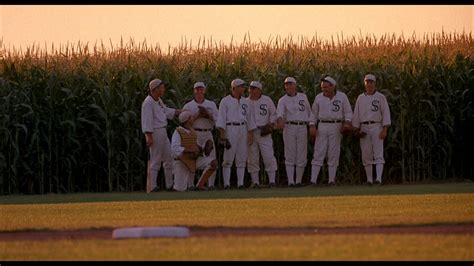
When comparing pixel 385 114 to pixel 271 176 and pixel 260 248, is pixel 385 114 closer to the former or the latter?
pixel 271 176

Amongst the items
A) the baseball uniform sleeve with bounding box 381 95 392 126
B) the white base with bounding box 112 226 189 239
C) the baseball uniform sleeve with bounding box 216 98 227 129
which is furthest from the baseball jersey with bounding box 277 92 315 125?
the white base with bounding box 112 226 189 239

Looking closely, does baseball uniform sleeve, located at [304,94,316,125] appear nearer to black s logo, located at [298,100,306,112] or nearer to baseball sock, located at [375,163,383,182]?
black s logo, located at [298,100,306,112]

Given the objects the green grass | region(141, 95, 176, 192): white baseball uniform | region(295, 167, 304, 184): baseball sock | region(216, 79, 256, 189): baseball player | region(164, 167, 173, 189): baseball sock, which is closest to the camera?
the green grass

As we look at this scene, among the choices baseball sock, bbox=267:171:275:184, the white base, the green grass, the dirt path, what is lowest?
the green grass

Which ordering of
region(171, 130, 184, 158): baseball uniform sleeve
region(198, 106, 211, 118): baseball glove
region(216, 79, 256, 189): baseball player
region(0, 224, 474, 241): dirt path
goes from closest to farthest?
1. region(0, 224, 474, 241): dirt path
2. region(171, 130, 184, 158): baseball uniform sleeve
3. region(198, 106, 211, 118): baseball glove
4. region(216, 79, 256, 189): baseball player

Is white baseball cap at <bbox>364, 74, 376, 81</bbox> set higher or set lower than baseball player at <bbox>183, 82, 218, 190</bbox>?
higher

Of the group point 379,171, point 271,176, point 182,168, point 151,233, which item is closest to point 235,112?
point 271,176

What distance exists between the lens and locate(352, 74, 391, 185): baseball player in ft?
88.3

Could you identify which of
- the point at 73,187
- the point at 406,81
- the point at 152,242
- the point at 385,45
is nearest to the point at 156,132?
the point at 73,187

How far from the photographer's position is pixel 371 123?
27.2 meters

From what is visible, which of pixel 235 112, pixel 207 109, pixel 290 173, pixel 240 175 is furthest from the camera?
pixel 290 173

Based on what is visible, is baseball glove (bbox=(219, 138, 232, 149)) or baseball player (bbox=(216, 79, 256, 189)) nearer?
baseball glove (bbox=(219, 138, 232, 149))

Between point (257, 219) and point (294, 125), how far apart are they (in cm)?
1076

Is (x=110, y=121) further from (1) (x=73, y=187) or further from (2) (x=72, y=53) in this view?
(2) (x=72, y=53)
